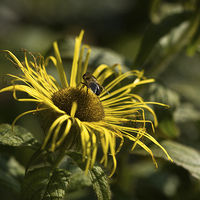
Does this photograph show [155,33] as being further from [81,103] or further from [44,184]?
[44,184]

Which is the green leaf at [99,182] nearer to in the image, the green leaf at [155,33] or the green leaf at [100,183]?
the green leaf at [100,183]

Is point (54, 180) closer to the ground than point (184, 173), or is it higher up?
higher up

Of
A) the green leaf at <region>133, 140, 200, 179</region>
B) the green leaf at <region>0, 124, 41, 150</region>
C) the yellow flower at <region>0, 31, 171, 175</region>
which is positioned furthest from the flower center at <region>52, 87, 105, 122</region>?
the green leaf at <region>133, 140, 200, 179</region>

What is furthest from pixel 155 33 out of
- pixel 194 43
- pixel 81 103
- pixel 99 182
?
pixel 99 182

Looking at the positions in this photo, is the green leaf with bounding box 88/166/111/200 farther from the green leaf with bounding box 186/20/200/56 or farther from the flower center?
the green leaf with bounding box 186/20/200/56

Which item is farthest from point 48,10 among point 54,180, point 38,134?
point 54,180

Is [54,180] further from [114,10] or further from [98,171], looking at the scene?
[114,10]
